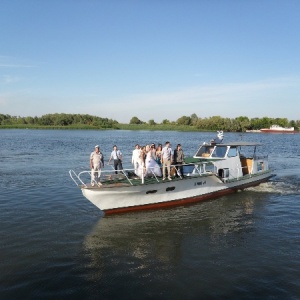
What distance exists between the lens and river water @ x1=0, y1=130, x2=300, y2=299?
8922 mm

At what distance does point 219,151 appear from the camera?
2094cm

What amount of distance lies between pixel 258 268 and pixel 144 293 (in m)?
3.74

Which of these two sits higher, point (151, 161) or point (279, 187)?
point (151, 161)

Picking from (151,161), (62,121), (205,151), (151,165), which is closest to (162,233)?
(151,165)

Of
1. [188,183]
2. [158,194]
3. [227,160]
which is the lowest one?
[158,194]

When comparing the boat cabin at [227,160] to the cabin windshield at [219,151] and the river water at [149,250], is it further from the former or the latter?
the river water at [149,250]

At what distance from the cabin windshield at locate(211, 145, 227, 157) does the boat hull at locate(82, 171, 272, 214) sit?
182 centimetres

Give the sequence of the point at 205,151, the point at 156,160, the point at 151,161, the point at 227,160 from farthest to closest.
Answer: the point at 205,151 < the point at 227,160 < the point at 156,160 < the point at 151,161

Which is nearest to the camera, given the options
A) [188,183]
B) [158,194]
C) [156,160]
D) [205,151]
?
[158,194]

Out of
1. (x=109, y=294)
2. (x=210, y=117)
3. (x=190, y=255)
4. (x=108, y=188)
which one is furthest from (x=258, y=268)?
(x=210, y=117)

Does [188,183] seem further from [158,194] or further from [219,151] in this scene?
[219,151]

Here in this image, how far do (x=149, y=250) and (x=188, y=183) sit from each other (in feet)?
21.5

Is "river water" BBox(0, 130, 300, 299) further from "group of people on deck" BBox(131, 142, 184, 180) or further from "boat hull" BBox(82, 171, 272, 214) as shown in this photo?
"group of people on deck" BBox(131, 142, 184, 180)

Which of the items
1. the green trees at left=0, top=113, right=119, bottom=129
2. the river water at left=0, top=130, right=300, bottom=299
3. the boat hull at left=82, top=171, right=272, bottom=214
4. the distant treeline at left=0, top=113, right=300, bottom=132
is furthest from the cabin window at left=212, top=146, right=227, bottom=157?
the green trees at left=0, top=113, right=119, bottom=129
